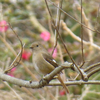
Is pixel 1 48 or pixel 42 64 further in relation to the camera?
pixel 1 48

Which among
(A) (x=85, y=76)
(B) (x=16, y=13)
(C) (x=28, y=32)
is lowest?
(C) (x=28, y=32)

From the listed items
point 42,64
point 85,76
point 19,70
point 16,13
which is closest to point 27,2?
point 16,13

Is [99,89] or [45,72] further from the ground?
[45,72]

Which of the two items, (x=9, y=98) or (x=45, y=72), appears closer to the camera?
(x=45, y=72)

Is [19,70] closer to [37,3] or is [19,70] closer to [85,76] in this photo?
[37,3]

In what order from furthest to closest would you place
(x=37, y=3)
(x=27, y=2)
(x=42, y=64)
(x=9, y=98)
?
(x=37, y=3) → (x=27, y=2) → (x=9, y=98) → (x=42, y=64)

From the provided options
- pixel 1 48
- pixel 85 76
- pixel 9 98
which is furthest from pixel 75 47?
pixel 85 76

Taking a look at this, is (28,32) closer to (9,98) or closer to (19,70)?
(19,70)

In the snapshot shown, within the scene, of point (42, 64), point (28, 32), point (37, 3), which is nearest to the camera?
point (42, 64)

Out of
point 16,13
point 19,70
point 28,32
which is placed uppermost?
point 16,13
